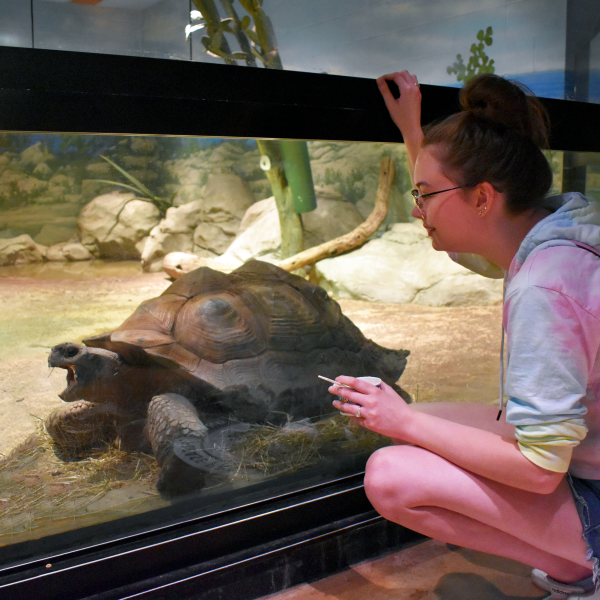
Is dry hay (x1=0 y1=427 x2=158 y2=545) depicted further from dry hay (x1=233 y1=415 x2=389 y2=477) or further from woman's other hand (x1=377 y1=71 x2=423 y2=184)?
woman's other hand (x1=377 y1=71 x2=423 y2=184)

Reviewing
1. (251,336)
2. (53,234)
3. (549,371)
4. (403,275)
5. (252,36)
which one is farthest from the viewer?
(403,275)

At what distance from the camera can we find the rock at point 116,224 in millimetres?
1729

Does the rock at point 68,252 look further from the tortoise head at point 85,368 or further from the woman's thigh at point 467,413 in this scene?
the woman's thigh at point 467,413

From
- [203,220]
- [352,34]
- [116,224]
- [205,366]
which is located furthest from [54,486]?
[352,34]

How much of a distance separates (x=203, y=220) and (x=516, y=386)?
1.09 m

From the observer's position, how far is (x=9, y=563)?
1772mm

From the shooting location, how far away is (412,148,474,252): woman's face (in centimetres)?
163

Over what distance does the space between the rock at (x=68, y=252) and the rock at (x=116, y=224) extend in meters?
0.02

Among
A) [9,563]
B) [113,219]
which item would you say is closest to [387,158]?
[113,219]

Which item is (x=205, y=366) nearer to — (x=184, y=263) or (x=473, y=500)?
(x=184, y=263)

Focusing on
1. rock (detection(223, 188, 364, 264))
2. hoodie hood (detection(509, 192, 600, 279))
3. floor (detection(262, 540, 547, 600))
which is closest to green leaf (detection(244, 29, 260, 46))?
rock (detection(223, 188, 364, 264))

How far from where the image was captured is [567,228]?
4.91 ft


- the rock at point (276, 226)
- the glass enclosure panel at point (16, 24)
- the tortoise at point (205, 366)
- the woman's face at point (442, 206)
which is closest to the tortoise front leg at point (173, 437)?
the tortoise at point (205, 366)

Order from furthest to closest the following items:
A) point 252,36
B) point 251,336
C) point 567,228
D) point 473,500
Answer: point 251,336
point 252,36
point 473,500
point 567,228
